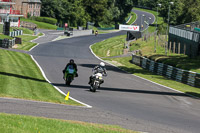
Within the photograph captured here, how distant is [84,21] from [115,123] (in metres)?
127

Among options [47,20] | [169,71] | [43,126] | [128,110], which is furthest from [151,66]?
[47,20]

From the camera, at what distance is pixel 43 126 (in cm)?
1182

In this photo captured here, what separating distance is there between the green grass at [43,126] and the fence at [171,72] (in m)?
23.3

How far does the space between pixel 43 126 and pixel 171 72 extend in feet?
101

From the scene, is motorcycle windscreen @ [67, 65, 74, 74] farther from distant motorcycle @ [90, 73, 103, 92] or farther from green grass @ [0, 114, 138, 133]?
green grass @ [0, 114, 138, 133]

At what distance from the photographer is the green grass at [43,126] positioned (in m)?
11.0

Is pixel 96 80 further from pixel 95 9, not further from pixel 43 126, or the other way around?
pixel 95 9

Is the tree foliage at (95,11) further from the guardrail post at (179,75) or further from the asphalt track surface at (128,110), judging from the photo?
the asphalt track surface at (128,110)

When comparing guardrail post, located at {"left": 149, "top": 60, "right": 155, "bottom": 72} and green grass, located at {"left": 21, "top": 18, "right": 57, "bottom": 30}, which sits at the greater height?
green grass, located at {"left": 21, "top": 18, "right": 57, "bottom": 30}

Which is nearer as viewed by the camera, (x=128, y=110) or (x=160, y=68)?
(x=128, y=110)

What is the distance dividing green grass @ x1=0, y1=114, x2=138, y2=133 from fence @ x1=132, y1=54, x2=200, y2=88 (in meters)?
23.3

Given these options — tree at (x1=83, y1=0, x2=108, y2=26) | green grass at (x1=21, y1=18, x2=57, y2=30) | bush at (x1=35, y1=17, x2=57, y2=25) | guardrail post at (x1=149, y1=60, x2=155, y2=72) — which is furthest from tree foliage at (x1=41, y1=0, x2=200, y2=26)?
guardrail post at (x1=149, y1=60, x2=155, y2=72)

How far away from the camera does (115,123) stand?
584 inches

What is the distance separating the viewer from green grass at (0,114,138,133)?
10988 mm
